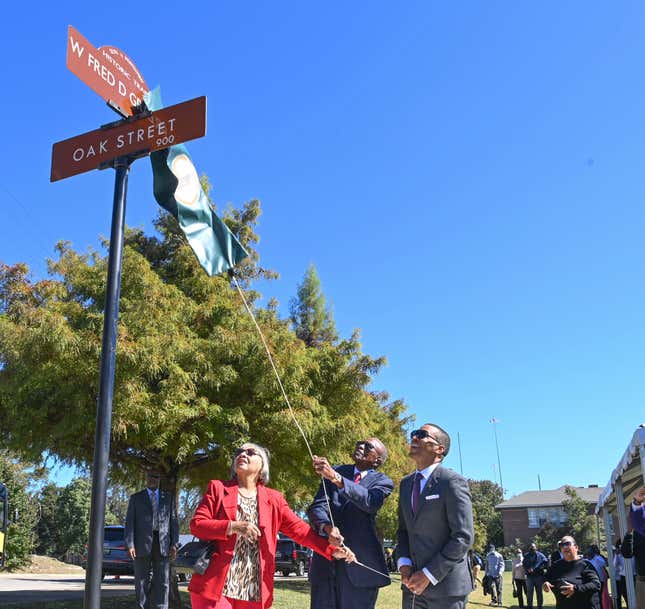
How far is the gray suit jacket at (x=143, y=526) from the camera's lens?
8617mm

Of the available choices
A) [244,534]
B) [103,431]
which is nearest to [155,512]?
[103,431]

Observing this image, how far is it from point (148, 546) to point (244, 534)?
4.96 meters

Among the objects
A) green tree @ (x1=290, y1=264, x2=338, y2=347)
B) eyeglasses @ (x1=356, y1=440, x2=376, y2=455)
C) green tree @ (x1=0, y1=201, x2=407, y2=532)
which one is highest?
green tree @ (x1=290, y1=264, x2=338, y2=347)

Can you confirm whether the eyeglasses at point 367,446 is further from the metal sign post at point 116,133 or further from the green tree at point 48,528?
the green tree at point 48,528

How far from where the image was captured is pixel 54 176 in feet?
19.8

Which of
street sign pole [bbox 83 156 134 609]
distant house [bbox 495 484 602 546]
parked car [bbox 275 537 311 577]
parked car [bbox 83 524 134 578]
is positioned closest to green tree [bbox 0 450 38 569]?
parked car [bbox 83 524 134 578]

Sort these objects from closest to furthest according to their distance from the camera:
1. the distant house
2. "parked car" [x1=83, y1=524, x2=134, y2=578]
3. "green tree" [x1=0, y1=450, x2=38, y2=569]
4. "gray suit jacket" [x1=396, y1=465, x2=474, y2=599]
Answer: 1. "gray suit jacket" [x1=396, y1=465, x2=474, y2=599]
2. "parked car" [x1=83, y1=524, x2=134, y2=578]
3. "green tree" [x1=0, y1=450, x2=38, y2=569]
4. the distant house

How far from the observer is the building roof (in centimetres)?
7544

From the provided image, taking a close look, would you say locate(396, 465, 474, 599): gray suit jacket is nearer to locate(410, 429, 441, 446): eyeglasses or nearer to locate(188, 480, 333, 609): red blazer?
locate(410, 429, 441, 446): eyeglasses

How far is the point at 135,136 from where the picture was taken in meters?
5.75

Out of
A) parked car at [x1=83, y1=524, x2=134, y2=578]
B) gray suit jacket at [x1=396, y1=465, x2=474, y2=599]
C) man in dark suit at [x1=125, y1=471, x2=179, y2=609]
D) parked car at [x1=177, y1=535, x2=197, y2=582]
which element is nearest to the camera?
gray suit jacket at [x1=396, y1=465, x2=474, y2=599]

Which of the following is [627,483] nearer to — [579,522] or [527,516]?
[579,522]

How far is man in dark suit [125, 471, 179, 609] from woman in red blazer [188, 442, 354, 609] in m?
4.45

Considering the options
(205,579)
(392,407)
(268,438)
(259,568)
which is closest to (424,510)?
(259,568)
